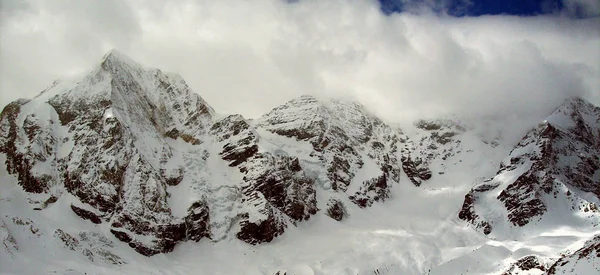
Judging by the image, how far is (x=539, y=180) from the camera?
169m

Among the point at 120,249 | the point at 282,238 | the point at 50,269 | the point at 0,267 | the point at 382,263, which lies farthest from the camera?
the point at 282,238

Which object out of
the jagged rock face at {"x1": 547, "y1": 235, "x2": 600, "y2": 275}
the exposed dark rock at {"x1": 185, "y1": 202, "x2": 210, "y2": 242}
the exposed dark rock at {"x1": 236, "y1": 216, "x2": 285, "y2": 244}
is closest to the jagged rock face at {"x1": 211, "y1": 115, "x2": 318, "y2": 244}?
the exposed dark rock at {"x1": 236, "y1": 216, "x2": 285, "y2": 244}

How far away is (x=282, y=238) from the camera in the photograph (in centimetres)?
15350

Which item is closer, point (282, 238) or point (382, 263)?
point (382, 263)

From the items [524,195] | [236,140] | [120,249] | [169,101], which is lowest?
[120,249]

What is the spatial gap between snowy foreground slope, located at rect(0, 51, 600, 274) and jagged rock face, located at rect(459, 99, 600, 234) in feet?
1.57

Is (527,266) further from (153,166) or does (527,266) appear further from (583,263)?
(153,166)

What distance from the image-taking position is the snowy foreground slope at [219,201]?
430 feet

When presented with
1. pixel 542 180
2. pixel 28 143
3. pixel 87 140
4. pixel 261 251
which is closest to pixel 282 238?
pixel 261 251

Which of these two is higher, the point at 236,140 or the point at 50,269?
the point at 236,140

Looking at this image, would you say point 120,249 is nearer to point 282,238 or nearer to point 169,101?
point 282,238

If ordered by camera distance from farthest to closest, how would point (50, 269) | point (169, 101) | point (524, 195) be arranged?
1. point (169, 101)
2. point (524, 195)
3. point (50, 269)

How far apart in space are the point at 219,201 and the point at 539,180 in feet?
314

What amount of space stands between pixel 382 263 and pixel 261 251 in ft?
102
